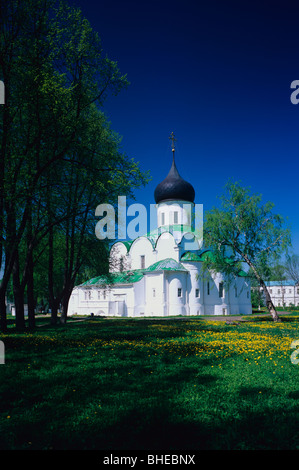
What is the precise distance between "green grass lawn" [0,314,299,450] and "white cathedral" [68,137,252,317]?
27.8 m

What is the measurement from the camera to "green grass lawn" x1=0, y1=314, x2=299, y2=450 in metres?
4.35

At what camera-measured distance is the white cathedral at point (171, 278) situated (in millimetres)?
38562

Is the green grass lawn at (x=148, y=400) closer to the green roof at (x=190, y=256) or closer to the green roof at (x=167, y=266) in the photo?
the green roof at (x=167, y=266)

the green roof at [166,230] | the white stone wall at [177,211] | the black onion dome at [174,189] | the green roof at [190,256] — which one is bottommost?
the green roof at [190,256]

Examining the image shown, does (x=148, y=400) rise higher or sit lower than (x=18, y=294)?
lower

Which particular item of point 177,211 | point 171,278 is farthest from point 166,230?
point 171,278

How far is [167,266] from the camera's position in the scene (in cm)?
3900

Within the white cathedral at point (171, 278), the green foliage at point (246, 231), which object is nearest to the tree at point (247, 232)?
the green foliage at point (246, 231)

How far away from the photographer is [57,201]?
14.0m

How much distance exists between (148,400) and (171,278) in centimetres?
3303

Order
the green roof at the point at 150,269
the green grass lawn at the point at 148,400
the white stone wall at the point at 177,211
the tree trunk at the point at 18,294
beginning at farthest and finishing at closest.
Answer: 1. the white stone wall at the point at 177,211
2. the green roof at the point at 150,269
3. the tree trunk at the point at 18,294
4. the green grass lawn at the point at 148,400

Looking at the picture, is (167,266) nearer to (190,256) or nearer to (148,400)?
(190,256)

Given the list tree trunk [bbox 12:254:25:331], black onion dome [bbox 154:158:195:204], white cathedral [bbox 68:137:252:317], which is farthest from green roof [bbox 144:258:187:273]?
tree trunk [bbox 12:254:25:331]

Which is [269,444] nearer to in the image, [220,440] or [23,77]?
[220,440]
